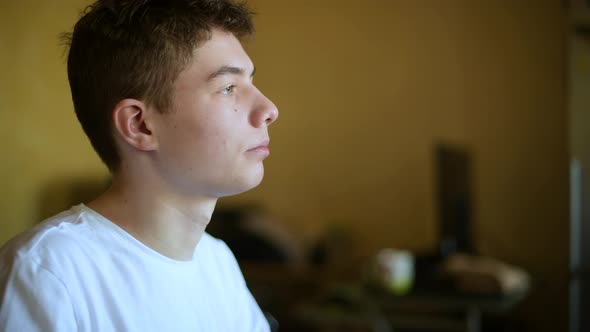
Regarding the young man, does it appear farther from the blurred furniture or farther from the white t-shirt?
the blurred furniture

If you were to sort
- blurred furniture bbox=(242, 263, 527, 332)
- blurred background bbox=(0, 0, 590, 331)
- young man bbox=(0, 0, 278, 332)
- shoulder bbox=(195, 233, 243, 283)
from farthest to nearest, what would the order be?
blurred background bbox=(0, 0, 590, 331)
blurred furniture bbox=(242, 263, 527, 332)
shoulder bbox=(195, 233, 243, 283)
young man bbox=(0, 0, 278, 332)

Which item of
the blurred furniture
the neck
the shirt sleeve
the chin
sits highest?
the chin

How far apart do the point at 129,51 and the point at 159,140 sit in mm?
122

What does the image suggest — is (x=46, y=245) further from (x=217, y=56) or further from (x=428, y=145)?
(x=428, y=145)

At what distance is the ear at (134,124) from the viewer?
80 centimetres

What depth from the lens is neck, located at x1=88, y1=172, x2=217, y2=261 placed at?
0.81 m

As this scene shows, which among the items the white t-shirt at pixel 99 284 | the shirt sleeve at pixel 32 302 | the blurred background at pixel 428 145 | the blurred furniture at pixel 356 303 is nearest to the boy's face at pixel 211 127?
the white t-shirt at pixel 99 284

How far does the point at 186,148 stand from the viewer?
815mm

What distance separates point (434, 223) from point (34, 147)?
254 centimetres

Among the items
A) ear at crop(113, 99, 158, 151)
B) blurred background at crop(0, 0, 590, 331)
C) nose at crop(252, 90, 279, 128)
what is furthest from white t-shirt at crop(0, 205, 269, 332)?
blurred background at crop(0, 0, 590, 331)

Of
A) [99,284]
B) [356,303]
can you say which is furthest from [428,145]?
[99,284]

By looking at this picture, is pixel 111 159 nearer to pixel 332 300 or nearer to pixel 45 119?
pixel 45 119

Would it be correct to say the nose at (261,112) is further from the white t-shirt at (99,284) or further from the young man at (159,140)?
the white t-shirt at (99,284)

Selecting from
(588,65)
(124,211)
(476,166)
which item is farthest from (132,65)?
(476,166)
